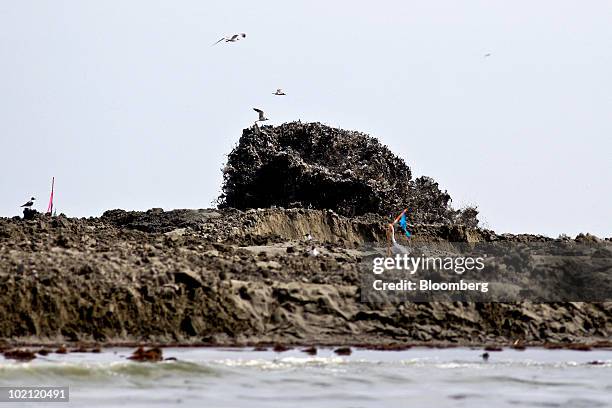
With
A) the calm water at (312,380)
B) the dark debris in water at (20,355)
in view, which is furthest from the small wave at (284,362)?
the dark debris in water at (20,355)

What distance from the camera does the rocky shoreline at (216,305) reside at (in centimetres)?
3077

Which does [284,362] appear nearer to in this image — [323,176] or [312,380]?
[312,380]

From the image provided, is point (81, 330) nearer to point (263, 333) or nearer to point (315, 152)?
point (263, 333)

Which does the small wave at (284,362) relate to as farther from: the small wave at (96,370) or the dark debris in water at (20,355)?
the dark debris in water at (20,355)

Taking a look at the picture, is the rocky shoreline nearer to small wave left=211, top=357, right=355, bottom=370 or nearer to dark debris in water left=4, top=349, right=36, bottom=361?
dark debris in water left=4, top=349, right=36, bottom=361

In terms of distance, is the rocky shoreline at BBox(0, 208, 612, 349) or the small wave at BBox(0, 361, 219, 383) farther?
the rocky shoreline at BBox(0, 208, 612, 349)

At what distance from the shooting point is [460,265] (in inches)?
1427

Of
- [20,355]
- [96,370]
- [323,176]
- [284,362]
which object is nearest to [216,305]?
[284,362]

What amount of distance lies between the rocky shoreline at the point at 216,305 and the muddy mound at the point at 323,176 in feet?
67.6

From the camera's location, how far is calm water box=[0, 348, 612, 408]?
22938mm

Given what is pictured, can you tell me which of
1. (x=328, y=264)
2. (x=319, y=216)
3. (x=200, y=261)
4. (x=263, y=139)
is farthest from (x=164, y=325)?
(x=263, y=139)

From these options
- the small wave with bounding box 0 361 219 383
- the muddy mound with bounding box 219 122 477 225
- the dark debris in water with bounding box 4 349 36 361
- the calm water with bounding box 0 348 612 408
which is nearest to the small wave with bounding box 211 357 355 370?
the calm water with bounding box 0 348 612 408

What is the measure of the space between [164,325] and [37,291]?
3.01 m

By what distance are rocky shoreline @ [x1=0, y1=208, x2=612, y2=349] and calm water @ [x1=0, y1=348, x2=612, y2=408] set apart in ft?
7.37
